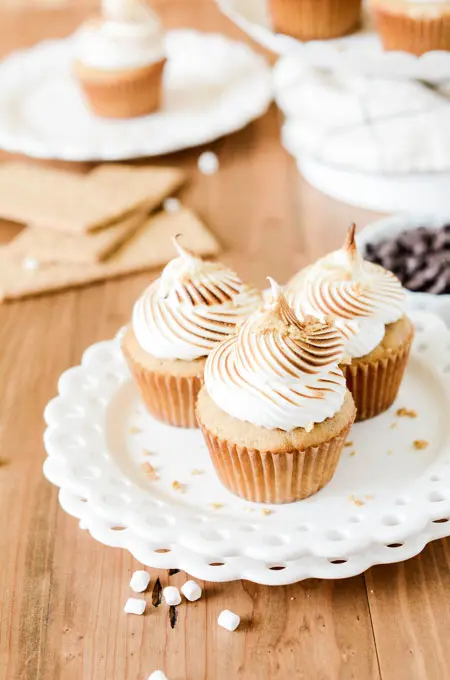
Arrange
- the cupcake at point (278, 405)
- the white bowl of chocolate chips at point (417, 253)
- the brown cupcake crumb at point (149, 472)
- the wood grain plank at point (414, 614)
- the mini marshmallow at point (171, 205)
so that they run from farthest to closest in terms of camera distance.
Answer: the mini marshmallow at point (171, 205), the white bowl of chocolate chips at point (417, 253), the brown cupcake crumb at point (149, 472), the cupcake at point (278, 405), the wood grain plank at point (414, 614)

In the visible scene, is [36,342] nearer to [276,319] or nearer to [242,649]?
[276,319]

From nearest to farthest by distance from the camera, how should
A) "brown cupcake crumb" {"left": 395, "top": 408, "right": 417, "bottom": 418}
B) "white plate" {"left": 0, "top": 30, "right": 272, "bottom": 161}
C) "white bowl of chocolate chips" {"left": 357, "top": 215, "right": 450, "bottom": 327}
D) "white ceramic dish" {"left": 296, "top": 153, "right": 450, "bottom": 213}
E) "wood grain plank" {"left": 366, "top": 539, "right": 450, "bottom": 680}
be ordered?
"wood grain plank" {"left": 366, "top": 539, "right": 450, "bottom": 680}
"brown cupcake crumb" {"left": 395, "top": 408, "right": 417, "bottom": 418}
"white bowl of chocolate chips" {"left": 357, "top": 215, "right": 450, "bottom": 327}
"white ceramic dish" {"left": 296, "top": 153, "right": 450, "bottom": 213}
"white plate" {"left": 0, "top": 30, "right": 272, "bottom": 161}

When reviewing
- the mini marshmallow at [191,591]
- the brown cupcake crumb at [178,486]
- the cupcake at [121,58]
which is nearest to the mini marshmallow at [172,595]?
the mini marshmallow at [191,591]

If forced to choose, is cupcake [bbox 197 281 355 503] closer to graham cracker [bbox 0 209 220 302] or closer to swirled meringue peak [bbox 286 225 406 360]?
swirled meringue peak [bbox 286 225 406 360]

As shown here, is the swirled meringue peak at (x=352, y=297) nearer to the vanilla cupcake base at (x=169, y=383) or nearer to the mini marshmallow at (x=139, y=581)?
the vanilla cupcake base at (x=169, y=383)

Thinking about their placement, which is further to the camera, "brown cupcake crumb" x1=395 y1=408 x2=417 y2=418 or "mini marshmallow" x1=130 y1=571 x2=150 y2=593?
"brown cupcake crumb" x1=395 y1=408 x2=417 y2=418

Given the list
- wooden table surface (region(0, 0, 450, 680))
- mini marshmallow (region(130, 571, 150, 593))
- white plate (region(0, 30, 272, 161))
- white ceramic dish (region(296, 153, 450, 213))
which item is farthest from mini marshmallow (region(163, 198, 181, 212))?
mini marshmallow (region(130, 571, 150, 593))

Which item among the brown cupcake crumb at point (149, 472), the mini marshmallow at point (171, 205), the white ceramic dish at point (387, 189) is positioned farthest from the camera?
the mini marshmallow at point (171, 205)

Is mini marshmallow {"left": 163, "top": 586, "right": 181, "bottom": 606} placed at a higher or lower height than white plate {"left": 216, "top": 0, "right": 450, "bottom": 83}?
lower

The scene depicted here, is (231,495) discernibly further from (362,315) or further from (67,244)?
(67,244)
